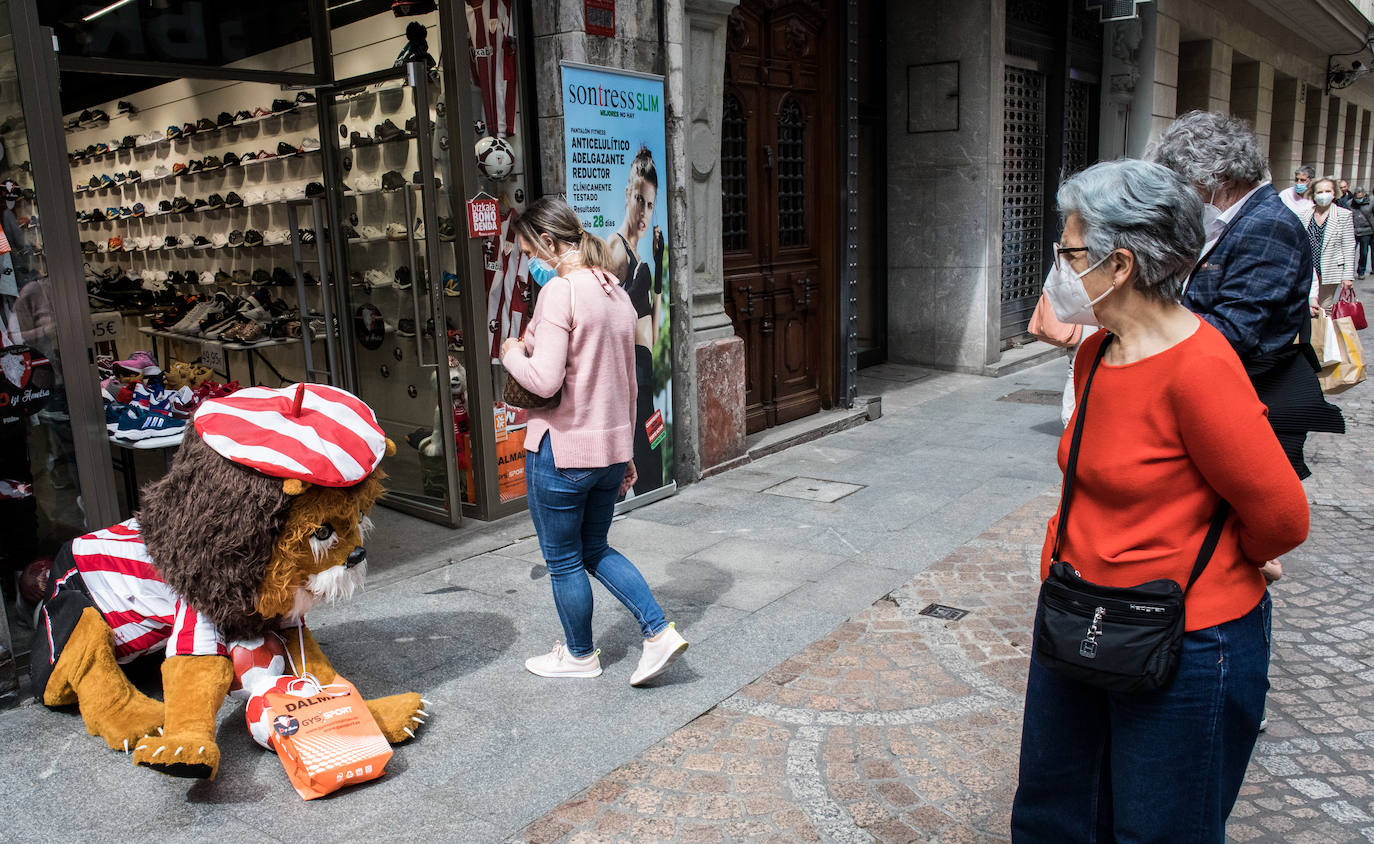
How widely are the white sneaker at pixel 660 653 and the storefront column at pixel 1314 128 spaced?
27.8 metres

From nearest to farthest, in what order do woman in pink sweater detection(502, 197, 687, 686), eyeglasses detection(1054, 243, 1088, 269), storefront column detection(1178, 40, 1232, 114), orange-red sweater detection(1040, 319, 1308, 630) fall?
orange-red sweater detection(1040, 319, 1308, 630) < eyeglasses detection(1054, 243, 1088, 269) < woman in pink sweater detection(502, 197, 687, 686) < storefront column detection(1178, 40, 1232, 114)

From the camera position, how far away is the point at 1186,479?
6.60 feet

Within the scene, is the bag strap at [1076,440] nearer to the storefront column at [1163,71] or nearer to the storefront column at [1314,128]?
the storefront column at [1163,71]

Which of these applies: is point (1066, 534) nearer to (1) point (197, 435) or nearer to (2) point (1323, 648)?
(1) point (197, 435)

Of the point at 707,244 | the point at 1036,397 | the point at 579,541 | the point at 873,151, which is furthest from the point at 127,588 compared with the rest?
the point at 873,151

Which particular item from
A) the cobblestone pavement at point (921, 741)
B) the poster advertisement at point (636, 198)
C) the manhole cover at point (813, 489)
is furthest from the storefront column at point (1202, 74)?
the cobblestone pavement at point (921, 741)

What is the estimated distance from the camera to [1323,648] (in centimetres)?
431

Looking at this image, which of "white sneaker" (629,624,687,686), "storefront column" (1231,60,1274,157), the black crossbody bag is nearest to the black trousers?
"white sneaker" (629,624,687,686)

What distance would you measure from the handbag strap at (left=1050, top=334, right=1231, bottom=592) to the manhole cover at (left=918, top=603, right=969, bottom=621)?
2.45 meters

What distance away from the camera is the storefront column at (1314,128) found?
26.0 meters

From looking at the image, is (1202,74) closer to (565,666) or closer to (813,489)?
(813,489)

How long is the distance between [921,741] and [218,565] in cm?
236

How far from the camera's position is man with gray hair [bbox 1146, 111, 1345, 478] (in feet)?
9.73

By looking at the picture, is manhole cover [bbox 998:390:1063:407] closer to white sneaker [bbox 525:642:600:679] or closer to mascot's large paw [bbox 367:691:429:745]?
white sneaker [bbox 525:642:600:679]
